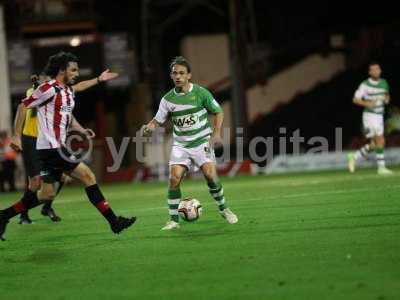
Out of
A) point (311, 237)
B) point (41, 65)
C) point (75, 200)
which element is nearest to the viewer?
point (311, 237)

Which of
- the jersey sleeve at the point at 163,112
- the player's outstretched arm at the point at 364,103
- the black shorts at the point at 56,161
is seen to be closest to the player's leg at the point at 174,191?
the jersey sleeve at the point at 163,112

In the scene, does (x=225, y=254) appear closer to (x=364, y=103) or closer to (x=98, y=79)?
(x=98, y=79)

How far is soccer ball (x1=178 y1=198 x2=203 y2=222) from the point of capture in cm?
1188

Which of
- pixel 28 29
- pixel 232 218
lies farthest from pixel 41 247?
pixel 28 29

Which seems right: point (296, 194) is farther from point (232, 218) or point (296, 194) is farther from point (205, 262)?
point (205, 262)

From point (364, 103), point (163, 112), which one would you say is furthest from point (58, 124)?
point (364, 103)

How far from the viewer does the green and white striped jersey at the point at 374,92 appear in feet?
65.9

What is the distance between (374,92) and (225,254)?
12.1 m

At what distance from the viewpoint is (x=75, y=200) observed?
1920cm

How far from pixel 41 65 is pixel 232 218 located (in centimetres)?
1698

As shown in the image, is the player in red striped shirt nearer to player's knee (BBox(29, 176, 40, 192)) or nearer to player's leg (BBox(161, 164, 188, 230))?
player's leg (BBox(161, 164, 188, 230))

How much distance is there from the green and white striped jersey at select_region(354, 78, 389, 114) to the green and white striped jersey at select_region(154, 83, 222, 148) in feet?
30.5

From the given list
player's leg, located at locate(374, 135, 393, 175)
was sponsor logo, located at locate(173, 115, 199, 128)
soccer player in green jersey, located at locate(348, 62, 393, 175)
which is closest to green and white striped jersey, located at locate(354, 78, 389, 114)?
soccer player in green jersey, located at locate(348, 62, 393, 175)

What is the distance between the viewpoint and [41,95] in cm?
1044
